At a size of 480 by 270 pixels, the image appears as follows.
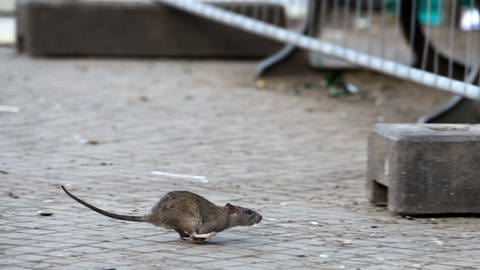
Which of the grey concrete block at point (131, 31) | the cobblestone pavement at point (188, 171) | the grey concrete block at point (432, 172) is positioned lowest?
the cobblestone pavement at point (188, 171)

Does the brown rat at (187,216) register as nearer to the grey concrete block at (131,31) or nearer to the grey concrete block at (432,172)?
the grey concrete block at (432,172)

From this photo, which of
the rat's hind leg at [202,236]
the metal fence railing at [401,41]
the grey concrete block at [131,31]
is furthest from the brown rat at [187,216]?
the grey concrete block at [131,31]

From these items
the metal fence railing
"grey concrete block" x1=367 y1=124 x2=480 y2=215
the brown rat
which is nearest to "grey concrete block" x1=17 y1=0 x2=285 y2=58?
the metal fence railing

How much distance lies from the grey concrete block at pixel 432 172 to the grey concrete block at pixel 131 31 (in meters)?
6.21

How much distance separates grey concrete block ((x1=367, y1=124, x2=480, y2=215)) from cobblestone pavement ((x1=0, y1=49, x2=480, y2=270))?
0.08m

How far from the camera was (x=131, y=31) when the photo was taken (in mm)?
12055

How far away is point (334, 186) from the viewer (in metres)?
6.76

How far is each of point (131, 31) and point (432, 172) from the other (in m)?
6.73

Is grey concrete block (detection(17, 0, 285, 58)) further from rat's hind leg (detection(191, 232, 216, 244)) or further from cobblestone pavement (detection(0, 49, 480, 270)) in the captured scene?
rat's hind leg (detection(191, 232, 216, 244))

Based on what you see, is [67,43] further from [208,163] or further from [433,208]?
[433,208]

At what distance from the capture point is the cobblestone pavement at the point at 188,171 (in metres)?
5.05

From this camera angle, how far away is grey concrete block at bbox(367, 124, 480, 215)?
5762 mm

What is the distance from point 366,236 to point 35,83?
5.66 m

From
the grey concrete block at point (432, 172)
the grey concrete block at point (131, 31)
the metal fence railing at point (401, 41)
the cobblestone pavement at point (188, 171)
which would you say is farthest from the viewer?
the grey concrete block at point (131, 31)
